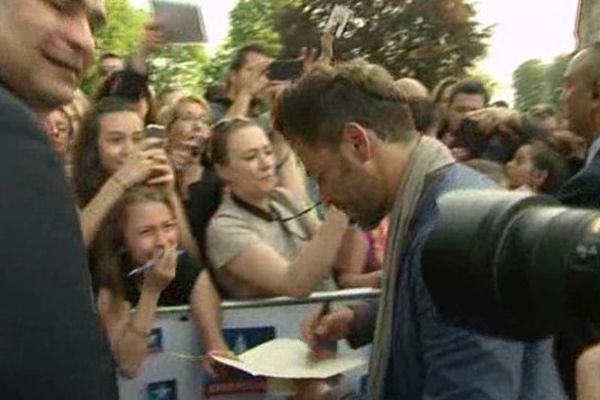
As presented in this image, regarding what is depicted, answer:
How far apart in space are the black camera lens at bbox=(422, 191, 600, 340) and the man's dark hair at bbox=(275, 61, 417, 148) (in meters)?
1.75

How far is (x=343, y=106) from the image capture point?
3.47 metres

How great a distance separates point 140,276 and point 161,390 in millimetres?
343

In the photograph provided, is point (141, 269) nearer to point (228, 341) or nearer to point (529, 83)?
point (228, 341)

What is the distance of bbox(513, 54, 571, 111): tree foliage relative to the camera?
11.8 m

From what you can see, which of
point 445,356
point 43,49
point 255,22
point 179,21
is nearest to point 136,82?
point 179,21

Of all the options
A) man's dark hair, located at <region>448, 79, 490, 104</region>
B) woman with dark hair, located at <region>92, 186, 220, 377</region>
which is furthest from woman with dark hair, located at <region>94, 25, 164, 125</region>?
man's dark hair, located at <region>448, 79, 490, 104</region>

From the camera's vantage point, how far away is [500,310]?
1.60 m

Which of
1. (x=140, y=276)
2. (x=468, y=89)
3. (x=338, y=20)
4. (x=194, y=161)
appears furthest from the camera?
(x=468, y=89)

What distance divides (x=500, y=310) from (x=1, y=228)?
22.1 inches

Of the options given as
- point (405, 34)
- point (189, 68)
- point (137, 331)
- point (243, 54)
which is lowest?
point (405, 34)

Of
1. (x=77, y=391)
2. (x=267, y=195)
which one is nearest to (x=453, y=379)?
(x=77, y=391)

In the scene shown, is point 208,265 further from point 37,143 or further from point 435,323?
point 37,143

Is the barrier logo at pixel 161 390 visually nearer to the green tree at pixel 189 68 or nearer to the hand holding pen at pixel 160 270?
the hand holding pen at pixel 160 270

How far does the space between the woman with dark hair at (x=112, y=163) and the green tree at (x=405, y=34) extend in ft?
56.3
